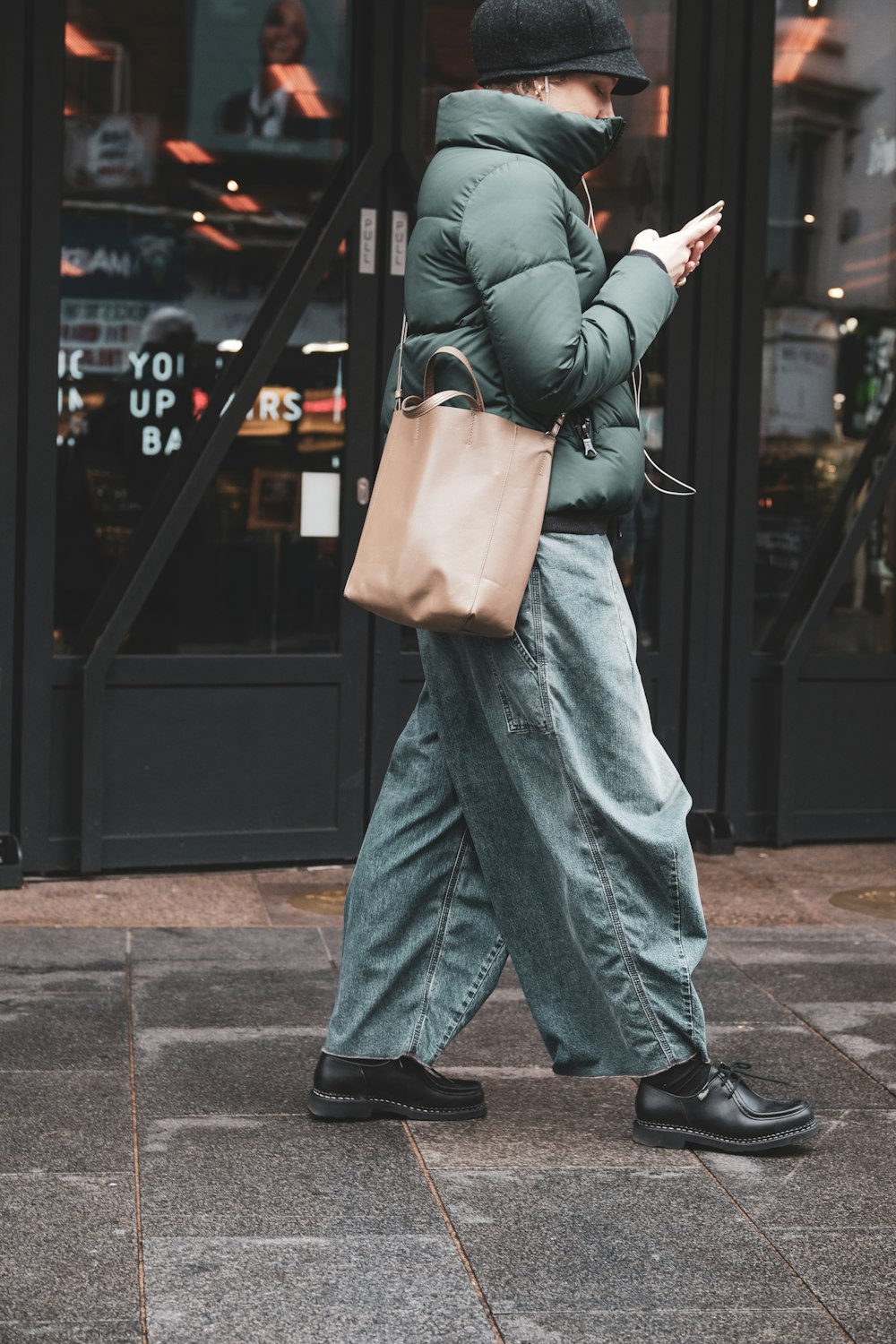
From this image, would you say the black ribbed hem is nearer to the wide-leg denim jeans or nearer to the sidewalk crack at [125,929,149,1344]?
the wide-leg denim jeans

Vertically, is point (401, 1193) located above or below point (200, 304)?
below

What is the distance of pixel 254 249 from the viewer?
19.0 feet

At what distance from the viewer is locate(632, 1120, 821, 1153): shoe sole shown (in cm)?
330

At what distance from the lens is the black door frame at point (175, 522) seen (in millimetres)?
5426

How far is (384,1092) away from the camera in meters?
3.45

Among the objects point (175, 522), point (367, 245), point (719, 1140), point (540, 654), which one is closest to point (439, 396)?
point (540, 654)

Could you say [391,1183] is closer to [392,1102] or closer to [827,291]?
[392,1102]

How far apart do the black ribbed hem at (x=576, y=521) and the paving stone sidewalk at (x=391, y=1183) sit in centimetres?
114

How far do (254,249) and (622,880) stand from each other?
3216 millimetres

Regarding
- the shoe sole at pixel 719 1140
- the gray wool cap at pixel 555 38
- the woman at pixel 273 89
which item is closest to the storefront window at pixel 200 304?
the woman at pixel 273 89

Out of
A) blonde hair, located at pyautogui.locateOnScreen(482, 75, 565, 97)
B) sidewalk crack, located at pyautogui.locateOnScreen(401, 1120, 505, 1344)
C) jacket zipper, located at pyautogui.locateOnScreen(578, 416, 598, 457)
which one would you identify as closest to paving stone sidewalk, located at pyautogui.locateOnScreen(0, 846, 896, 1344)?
sidewalk crack, located at pyautogui.locateOnScreen(401, 1120, 505, 1344)

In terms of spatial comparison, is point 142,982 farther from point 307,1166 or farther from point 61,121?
point 61,121

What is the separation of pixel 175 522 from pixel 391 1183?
2894 millimetres

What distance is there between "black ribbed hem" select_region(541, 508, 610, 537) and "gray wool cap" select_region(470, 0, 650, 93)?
768mm
